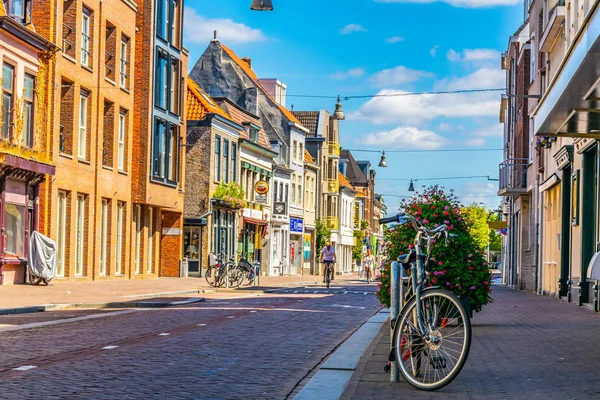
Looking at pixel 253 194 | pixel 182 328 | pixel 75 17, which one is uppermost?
pixel 75 17

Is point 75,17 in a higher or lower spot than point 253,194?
higher

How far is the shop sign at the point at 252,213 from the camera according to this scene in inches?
2228

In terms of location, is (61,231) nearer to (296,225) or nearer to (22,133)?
(22,133)

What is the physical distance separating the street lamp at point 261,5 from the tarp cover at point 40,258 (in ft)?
33.5

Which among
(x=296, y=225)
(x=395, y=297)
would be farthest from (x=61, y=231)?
(x=296, y=225)

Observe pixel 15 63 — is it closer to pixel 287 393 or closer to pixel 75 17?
pixel 75 17

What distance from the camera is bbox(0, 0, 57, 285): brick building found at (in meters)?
27.6

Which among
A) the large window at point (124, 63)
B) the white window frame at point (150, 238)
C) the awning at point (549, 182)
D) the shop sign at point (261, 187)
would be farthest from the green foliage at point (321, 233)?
the awning at point (549, 182)

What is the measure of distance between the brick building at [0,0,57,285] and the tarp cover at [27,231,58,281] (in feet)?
1.32

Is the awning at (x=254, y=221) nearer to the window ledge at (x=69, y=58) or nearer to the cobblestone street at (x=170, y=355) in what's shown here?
the window ledge at (x=69, y=58)

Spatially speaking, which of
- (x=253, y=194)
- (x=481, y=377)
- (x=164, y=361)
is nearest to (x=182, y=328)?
(x=164, y=361)

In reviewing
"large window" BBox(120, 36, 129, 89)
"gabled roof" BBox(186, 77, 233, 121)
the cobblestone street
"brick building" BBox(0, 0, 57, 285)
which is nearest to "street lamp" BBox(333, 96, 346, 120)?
"gabled roof" BBox(186, 77, 233, 121)

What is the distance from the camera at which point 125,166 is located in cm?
3912

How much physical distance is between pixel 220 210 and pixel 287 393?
42893 mm
